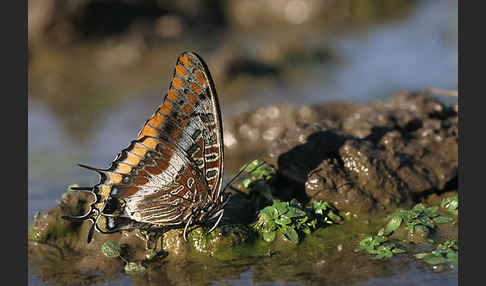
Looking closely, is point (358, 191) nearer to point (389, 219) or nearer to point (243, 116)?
point (389, 219)

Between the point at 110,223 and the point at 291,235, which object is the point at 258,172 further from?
the point at 110,223

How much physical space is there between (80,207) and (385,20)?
36.1 ft

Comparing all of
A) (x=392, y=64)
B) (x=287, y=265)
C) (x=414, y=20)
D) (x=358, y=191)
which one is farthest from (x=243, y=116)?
(x=414, y=20)

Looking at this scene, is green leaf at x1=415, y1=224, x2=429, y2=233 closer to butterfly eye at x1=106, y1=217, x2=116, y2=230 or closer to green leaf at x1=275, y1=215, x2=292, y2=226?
green leaf at x1=275, y1=215, x2=292, y2=226

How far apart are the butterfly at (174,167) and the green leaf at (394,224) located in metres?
1.56

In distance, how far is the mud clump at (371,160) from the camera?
5148 millimetres

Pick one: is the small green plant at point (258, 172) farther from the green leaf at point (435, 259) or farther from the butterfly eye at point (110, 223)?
the green leaf at point (435, 259)

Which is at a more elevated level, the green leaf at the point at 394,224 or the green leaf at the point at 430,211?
the green leaf at the point at 430,211

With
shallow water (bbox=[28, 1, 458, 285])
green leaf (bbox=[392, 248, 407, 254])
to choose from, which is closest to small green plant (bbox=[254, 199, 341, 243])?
green leaf (bbox=[392, 248, 407, 254])

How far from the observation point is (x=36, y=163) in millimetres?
7828

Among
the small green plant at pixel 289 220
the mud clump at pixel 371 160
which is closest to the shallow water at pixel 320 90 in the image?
the mud clump at pixel 371 160

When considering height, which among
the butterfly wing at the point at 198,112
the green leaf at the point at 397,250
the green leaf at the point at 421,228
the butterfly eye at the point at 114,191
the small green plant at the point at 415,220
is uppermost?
the butterfly wing at the point at 198,112

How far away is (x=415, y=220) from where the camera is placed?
476 centimetres

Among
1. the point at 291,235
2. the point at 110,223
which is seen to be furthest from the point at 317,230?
the point at 110,223
